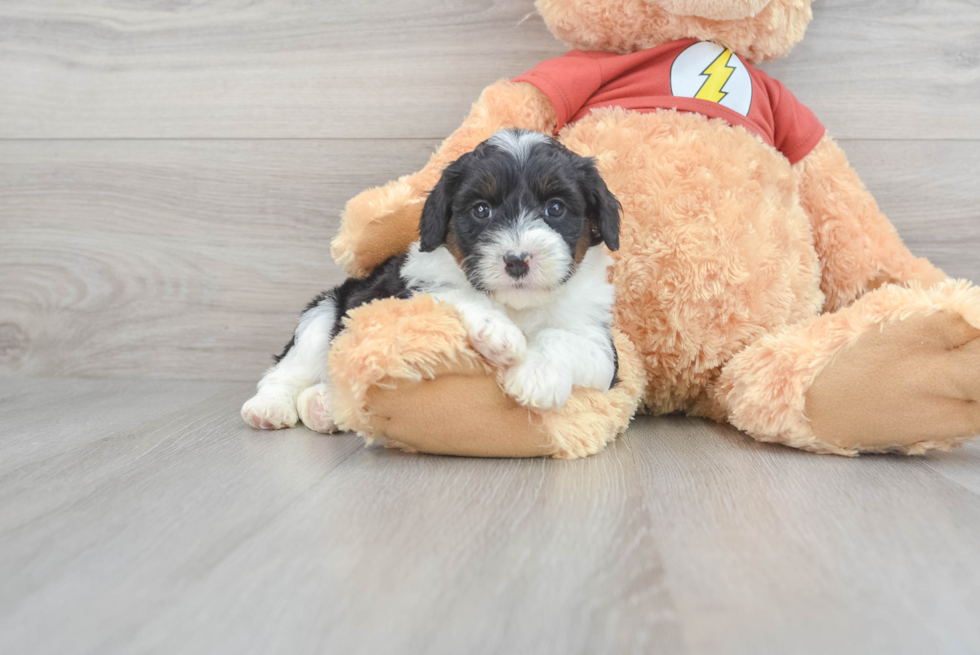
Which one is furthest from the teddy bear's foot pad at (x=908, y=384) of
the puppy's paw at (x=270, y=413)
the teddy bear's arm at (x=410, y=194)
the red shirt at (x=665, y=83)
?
the puppy's paw at (x=270, y=413)

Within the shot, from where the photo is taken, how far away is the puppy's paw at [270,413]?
174 centimetres

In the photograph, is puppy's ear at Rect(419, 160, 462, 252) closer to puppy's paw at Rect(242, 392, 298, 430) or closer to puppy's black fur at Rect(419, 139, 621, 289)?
puppy's black fur at Rect(419, 139, 621, 289)

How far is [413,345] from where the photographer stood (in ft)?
4.27

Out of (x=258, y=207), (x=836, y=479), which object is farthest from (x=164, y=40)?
(x=836, y=479)

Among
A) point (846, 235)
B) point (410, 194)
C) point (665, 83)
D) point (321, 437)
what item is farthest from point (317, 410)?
point (846, 235)

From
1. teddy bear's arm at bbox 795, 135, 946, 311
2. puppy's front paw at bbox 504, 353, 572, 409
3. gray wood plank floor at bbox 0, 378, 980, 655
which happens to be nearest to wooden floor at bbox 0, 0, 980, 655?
gray wood plank floor at bbox 0, 378, 980, 655

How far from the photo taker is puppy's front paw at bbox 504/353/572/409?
1.29 metres

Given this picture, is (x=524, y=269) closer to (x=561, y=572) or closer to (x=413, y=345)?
(x=413, y=345)

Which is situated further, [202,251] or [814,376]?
[202,251]

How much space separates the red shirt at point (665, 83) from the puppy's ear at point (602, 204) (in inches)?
14.7

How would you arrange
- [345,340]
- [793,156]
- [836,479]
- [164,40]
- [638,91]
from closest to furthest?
[836,479]
[345,340]
[638,91]
[793,156]
[164,40]

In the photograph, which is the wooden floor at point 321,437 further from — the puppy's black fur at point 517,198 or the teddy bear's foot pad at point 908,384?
the puppy's black fur at point 517,198

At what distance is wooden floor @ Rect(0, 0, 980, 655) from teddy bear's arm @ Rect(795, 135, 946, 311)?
0.31 meters

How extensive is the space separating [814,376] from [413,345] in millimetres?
794
